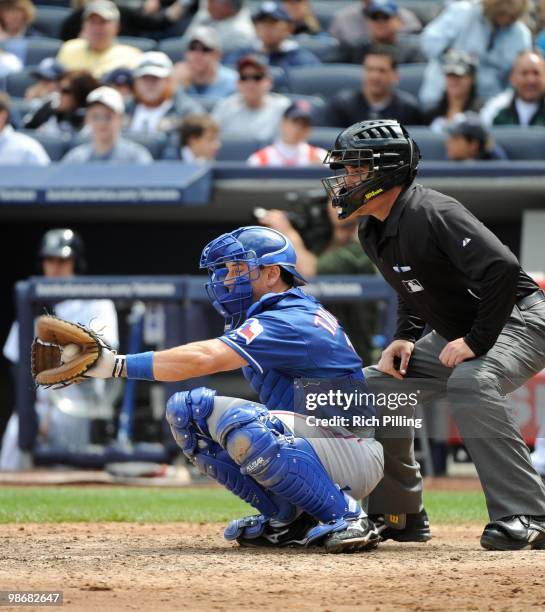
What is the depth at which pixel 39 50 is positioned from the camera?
12641mm

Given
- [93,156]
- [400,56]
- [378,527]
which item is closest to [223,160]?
[93,156]

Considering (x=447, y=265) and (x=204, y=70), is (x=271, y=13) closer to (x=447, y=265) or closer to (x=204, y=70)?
(x=204, y=70)

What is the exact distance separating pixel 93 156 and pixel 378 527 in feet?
19.5

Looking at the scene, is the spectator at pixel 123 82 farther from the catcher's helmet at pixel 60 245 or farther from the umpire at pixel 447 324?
the umpire at pixel 447 324

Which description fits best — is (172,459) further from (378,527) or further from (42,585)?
(42,585)

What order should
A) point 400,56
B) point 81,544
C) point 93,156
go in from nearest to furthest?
1. point 81,544
2. point 93,156
3. point 400,56

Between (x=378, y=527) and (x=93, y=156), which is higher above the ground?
(x=93, y=156)

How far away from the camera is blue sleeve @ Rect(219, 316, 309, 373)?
421 centimetres

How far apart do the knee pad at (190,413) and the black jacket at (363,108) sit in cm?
641

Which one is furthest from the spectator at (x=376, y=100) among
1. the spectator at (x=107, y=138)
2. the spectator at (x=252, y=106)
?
the spectator at (x=107, y=138)

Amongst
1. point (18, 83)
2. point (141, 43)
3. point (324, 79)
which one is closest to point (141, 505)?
point (324, 79)

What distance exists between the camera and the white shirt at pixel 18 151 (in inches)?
401

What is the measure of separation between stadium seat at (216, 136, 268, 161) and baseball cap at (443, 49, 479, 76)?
169 centimetres

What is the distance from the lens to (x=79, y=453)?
29.0ft
